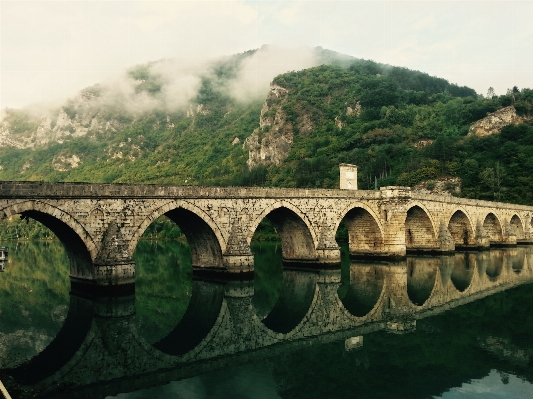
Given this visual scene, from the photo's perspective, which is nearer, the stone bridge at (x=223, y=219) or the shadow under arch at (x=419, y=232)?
the stone bridge at (x=223, y=219)

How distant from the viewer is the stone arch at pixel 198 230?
24.9m

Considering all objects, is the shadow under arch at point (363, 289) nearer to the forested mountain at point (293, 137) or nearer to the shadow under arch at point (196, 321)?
the shadow under arch at point (196, 321)

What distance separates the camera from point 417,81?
118812 mm

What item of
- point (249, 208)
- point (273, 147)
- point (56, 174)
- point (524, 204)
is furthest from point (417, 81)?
point (249, 208)

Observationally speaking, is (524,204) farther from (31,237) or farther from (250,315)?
(31,237)

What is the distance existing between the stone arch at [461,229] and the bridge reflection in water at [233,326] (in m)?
16.2

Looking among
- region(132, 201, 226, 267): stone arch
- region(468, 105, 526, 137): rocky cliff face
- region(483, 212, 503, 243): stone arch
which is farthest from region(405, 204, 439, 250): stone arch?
region(468, 105, 526, 137): rocky cliff face

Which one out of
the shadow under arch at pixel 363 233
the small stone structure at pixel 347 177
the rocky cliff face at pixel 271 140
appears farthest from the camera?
the rocky cliff face at pixel 271 140

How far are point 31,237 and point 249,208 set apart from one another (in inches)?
2346

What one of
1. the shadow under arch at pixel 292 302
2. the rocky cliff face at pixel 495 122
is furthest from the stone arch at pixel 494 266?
the rocky cliff face at pixel 495 122

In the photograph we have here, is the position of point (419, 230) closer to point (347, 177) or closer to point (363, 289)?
point (347, 177)

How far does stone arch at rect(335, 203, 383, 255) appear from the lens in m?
35.7

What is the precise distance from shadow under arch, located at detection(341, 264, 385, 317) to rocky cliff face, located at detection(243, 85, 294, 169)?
174ft

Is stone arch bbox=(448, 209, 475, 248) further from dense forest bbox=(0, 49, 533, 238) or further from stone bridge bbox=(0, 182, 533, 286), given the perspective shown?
dense forest bbox=(0, 49, 533, 238)
